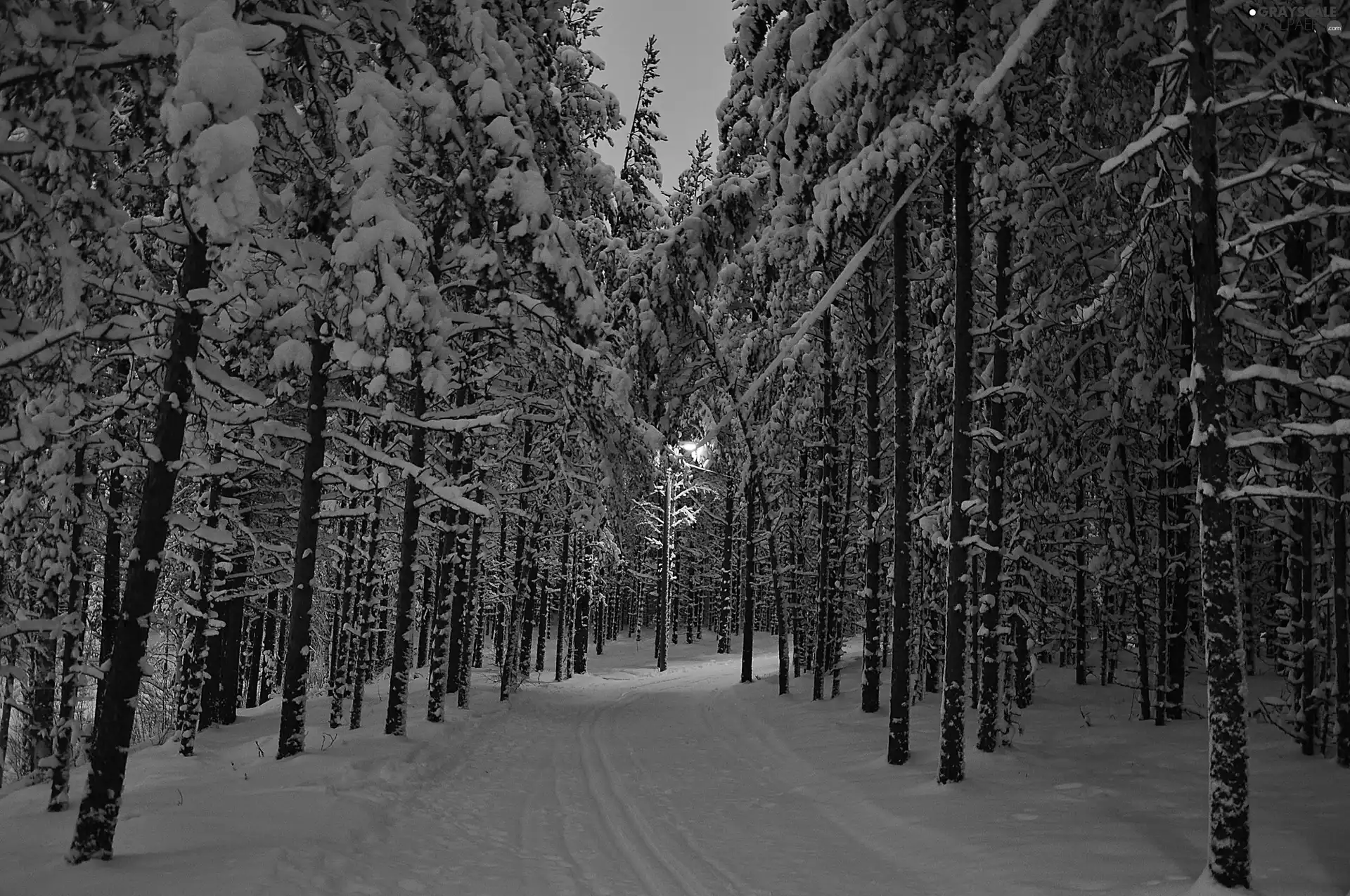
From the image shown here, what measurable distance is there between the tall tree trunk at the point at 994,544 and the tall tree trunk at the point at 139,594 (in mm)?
9972

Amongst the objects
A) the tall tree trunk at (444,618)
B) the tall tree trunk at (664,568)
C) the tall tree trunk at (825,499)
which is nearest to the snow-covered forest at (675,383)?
the tall tree trunk at (444,618)

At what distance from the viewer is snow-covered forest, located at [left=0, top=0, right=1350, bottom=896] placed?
624 cm

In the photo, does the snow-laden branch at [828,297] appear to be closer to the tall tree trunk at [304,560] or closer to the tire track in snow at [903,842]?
the tire track in snow at [903,842]

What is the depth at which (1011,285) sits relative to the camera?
13102 millimetres

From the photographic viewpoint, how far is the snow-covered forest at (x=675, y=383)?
6.24 m

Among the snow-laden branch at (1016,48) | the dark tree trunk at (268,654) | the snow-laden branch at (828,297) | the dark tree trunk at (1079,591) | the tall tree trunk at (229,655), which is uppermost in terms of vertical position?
the snow-laden branch at (1016,48)

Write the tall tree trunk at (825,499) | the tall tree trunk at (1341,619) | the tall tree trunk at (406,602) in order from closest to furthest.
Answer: the tall tree trunk at (1341,619) < the tall tree trunk at (406,602) < the tall tree trunk at (825,499)

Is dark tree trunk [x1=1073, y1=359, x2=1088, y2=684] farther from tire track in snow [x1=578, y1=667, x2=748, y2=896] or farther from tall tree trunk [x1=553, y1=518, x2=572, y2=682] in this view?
tall tree trunk [x1=553, y1=518, x2=572, y2=682]

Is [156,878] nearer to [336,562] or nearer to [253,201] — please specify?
[253,201]

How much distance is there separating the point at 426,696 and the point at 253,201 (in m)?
20.2

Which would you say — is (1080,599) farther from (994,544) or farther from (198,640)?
(198,640)

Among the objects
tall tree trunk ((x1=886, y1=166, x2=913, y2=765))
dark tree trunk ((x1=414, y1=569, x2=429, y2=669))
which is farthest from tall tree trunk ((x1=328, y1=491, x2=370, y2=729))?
tall tree trunk ((x1=886, y1=166, x2=913, y2=765))

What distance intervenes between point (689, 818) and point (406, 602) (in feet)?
23.6

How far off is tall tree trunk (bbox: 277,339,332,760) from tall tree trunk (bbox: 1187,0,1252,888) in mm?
11432
